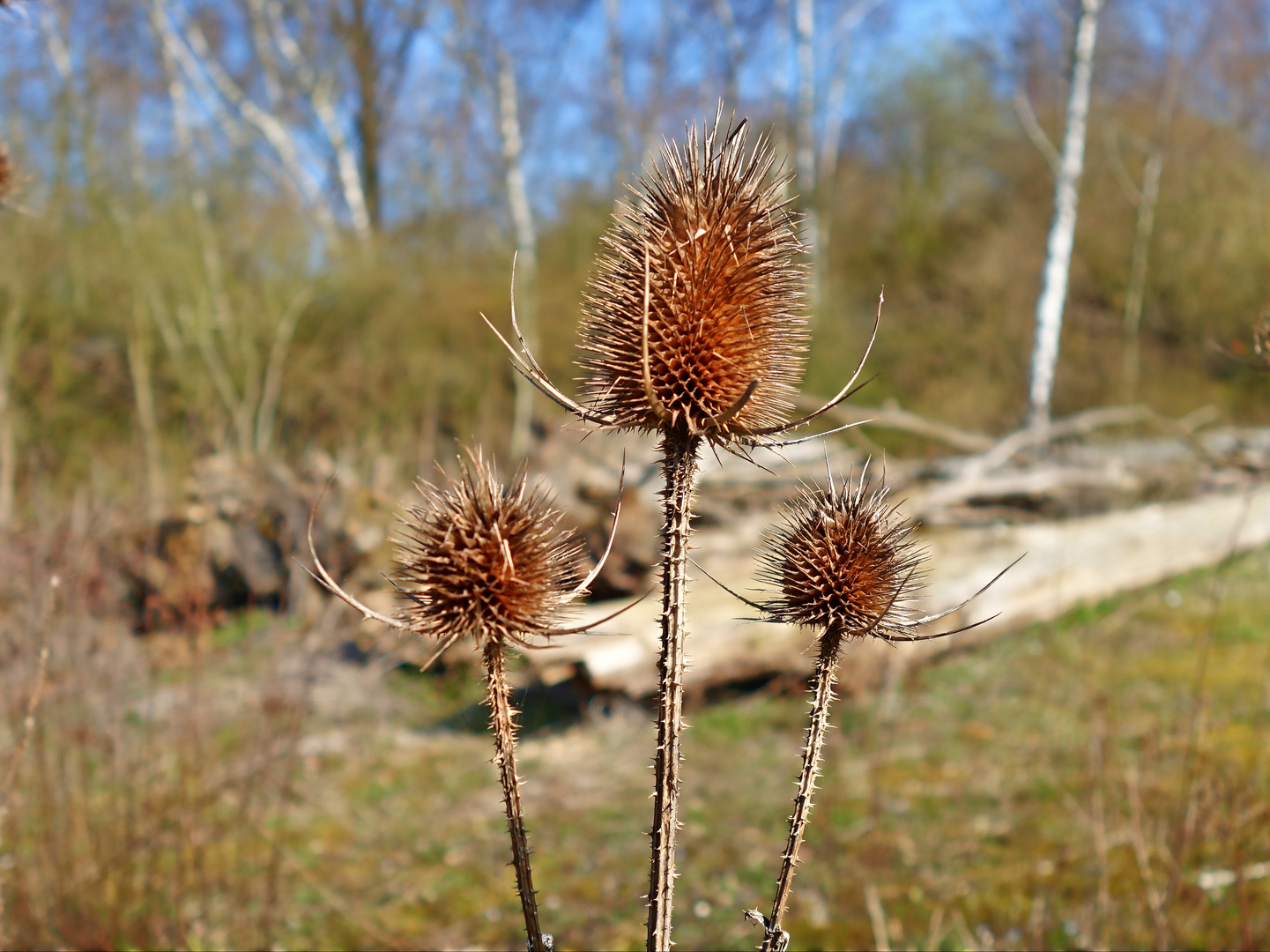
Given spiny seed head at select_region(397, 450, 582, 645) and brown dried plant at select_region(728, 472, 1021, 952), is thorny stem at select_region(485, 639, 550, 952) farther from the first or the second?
brown dried plant at select_region(728, 472, 1021, 952)

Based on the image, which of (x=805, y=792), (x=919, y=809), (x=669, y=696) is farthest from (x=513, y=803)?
(x=919, y=809)

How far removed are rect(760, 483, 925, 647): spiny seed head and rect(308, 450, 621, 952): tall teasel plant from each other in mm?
314

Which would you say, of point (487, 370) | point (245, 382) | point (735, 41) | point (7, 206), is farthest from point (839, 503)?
point (735, 41)

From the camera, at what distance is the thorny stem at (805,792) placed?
1228mm

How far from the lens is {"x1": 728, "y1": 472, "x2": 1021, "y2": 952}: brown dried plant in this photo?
125 centimetres

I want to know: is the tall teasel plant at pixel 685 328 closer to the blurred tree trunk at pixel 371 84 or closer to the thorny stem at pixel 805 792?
the thorny stem at pixel 805 792

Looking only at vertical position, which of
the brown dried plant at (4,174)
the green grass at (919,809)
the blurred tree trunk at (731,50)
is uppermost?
the blurred tree trunk at (731,50)

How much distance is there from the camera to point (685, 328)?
4.12 ft

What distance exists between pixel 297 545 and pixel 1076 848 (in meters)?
7.04

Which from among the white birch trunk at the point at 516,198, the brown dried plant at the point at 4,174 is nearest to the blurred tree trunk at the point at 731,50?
the white birch trunk at the point at 516,198

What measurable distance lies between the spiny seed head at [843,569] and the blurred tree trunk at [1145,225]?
12.1 metres

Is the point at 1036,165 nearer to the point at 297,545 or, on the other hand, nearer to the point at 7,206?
the point at 297,545

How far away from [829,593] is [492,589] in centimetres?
47

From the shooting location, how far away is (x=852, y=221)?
2145cm
